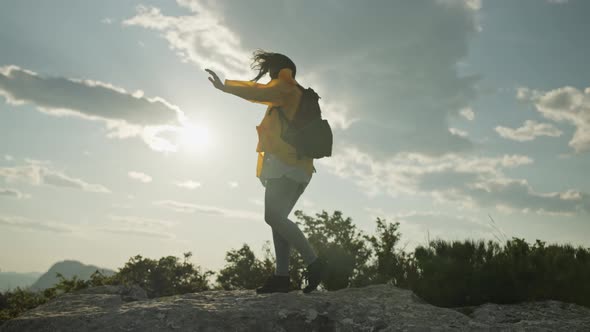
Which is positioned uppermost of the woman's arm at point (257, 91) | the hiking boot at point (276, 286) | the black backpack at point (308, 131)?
the woman's arm at point (257, 91)

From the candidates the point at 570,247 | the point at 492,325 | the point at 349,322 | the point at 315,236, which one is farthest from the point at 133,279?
the point at 570,247

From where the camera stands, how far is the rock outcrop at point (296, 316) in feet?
11.8

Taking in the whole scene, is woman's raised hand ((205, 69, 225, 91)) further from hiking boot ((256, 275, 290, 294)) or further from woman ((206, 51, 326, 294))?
hiking boot ((256, 275, 290, 294))

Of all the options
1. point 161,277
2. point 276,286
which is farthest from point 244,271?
point 276,286

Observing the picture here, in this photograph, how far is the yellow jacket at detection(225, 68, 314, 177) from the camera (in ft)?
14.6

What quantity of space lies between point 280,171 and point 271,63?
4.31 feet

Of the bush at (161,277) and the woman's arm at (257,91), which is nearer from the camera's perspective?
the woman's arm at (257,91)

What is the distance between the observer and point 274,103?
459cm

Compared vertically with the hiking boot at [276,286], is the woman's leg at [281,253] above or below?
above

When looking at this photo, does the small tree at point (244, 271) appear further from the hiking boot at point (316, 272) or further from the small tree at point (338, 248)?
the hiking boot at point (316, 272)

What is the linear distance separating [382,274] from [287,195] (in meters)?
2.96

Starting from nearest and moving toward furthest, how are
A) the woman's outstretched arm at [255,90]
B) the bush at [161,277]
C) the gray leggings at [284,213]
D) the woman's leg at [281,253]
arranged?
the gray leggings at [284,213], the woman's outstretched arm at [255,90], the woman's leg at [281,253], the bush at [161,277]

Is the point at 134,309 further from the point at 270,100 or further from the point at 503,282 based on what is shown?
the point at 503,282

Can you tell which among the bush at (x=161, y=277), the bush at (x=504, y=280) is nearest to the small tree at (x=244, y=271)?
the bush at (x=161, y=277)
